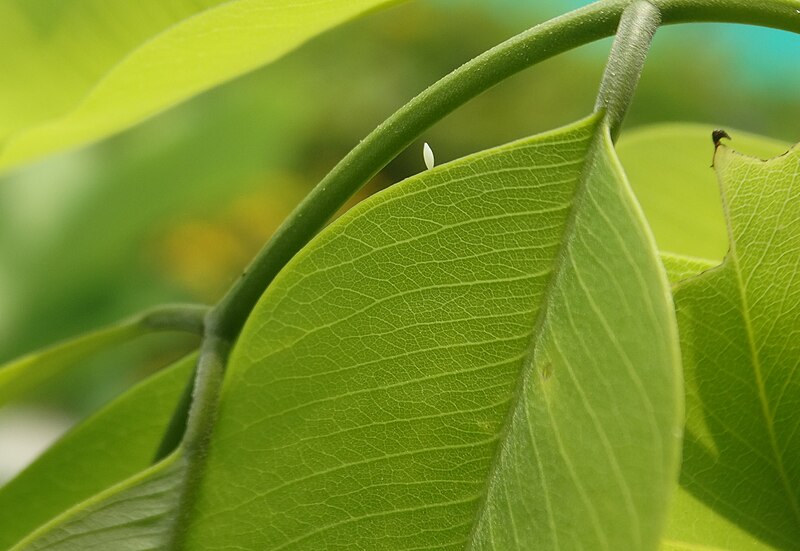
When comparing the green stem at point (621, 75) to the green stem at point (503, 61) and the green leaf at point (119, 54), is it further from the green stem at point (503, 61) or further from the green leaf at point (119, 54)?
the green leaf at point (119, 54)

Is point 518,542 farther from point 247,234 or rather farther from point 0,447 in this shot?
point 247,234

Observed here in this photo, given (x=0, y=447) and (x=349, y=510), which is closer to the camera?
(x=349, y=510)

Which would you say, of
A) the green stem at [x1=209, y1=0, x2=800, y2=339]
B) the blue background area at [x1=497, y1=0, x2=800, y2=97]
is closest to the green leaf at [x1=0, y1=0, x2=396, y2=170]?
the green stem at [x1=209, y1=0, x2=800, y2=339]

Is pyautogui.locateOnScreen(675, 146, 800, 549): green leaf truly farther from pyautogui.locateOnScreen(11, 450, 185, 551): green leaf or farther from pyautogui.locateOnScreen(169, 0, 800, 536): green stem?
pyautogui.locateOnScreen(11, 450, 185, 551): green leaf

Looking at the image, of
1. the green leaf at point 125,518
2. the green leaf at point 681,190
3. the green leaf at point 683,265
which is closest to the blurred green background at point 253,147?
the green leaf at point 681,190

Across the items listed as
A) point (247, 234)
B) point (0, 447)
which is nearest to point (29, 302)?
point (0, 447)

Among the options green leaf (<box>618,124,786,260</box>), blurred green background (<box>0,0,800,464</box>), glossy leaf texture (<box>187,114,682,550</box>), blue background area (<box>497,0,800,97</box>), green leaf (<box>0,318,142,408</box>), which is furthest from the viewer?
blue background area (<box>497,0,800,97</box>)
